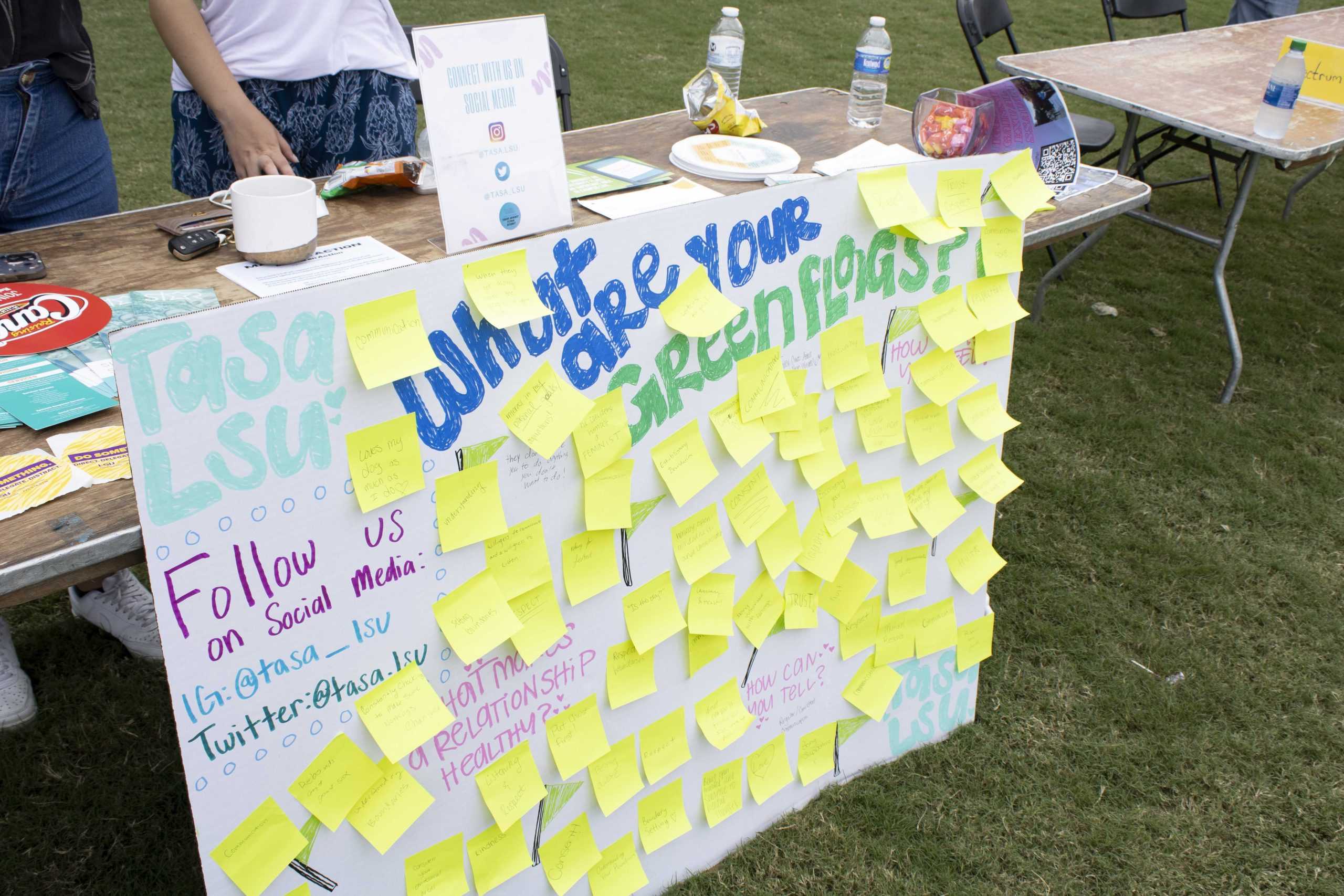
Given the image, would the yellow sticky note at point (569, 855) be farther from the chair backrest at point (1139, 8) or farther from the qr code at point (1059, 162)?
the chair backrest at point (1139, 8)

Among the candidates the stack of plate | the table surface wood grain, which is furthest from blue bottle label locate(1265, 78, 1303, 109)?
the stack of plate

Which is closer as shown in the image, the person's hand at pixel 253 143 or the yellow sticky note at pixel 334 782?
the yellow sticky note at pixel 334 782

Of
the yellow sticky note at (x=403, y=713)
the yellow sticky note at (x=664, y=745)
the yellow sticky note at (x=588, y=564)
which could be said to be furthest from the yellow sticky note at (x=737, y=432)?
the yellow sticky note at (x=403, y=713)

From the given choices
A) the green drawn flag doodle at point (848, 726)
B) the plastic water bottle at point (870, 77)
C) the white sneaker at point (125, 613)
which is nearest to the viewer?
the green drawn flag doodle at point (848, 726)

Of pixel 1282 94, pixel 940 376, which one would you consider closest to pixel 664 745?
pixel 940 376

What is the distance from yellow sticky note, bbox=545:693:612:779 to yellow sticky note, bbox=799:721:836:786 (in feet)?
1.63

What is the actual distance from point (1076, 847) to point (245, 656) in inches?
62.4

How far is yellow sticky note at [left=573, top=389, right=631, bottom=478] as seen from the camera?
4.41 ft

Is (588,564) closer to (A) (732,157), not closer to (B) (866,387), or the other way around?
(B) (866,387)

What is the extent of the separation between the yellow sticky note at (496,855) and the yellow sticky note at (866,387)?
75 centimetres

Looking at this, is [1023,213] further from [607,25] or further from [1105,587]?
[607,25]

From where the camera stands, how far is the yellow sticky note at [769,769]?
181cm

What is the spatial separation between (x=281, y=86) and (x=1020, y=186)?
145 centimetres

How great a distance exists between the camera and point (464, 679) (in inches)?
53.1
